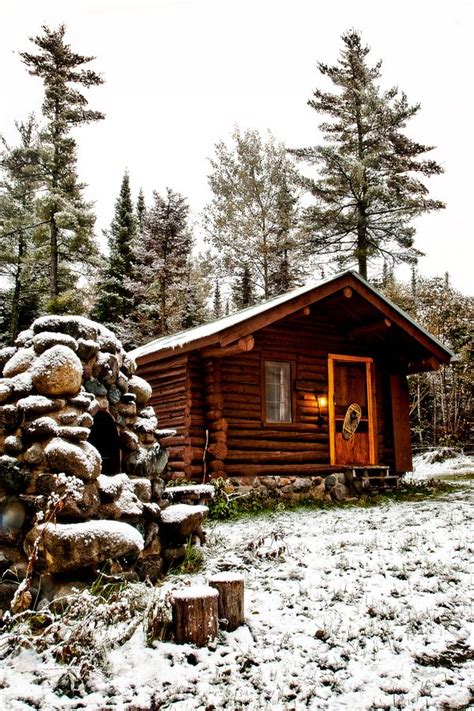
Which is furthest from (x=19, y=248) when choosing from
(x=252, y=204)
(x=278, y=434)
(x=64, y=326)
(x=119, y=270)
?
(x=64, y=326)

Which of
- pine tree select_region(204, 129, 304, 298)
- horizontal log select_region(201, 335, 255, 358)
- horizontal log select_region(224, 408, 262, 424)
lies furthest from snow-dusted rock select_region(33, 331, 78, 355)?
pine tree select_region(204, 129, 304, 298)

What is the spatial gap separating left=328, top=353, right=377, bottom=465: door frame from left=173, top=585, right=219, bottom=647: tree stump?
8.82 m

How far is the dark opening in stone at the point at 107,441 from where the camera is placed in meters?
6.31

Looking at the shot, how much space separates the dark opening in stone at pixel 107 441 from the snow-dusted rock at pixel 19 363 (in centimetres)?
96

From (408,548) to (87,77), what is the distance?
21.9 m

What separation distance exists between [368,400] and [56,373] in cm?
969

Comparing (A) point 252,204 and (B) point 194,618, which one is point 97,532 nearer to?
(B) point 194,618

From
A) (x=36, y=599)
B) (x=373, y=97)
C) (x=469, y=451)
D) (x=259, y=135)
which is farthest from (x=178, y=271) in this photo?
(x=36, y=599)

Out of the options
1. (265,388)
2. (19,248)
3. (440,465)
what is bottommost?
(440,465)

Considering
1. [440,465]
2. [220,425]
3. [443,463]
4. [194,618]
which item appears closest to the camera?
[194,618]

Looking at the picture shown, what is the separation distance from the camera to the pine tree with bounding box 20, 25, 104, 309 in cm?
2173

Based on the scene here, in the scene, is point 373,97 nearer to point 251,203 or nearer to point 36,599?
point 251,203

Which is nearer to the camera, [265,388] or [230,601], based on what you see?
[230,601]

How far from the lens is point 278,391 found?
12.4 m
